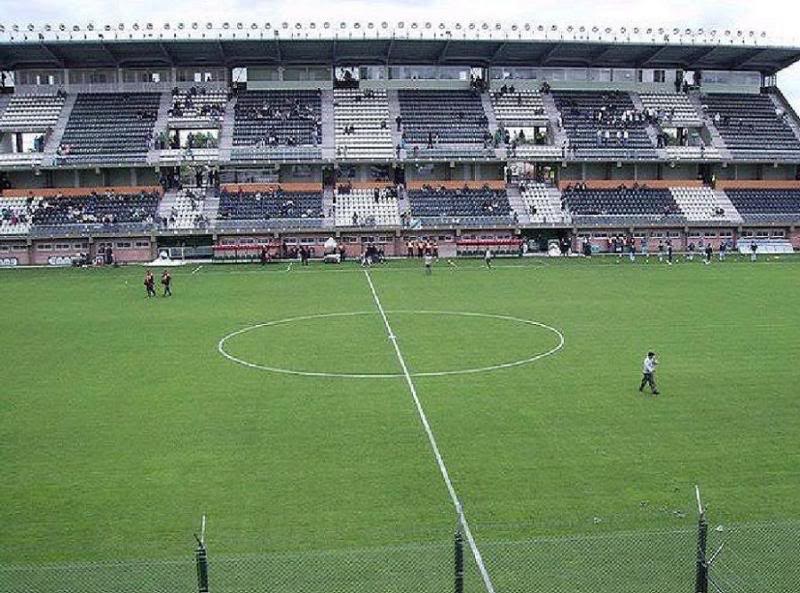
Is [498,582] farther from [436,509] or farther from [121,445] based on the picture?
[121,445]

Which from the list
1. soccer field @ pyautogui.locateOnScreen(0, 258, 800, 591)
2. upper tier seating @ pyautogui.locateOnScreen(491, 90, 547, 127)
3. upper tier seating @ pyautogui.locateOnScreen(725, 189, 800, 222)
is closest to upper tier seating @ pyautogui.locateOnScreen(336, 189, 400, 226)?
upper tier seating @ pyautogui.locateOnScreen(491, 90, 547, 127)

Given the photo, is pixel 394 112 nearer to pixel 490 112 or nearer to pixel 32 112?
A: pixel 490 112

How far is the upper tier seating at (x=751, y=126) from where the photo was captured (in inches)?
3034

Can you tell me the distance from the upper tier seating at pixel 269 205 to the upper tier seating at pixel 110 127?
842 cm

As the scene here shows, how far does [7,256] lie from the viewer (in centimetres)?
6625

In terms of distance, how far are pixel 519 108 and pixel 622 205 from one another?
13.9 meters

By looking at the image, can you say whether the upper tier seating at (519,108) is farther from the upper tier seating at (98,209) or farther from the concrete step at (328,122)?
the upper tier seating at (98,209)

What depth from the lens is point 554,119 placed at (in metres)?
78.1

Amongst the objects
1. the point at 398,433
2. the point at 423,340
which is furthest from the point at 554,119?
the point at 398,433

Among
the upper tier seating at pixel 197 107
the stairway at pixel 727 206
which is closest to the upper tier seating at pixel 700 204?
the stairway at pixel 727 206

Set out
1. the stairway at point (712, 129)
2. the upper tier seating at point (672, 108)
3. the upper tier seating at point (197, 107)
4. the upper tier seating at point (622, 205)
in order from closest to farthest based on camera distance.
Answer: the upper tier seating at point (622, 205) < the upper tier seating at point (197, 107) < the stairway at point (712, 129) < the upper tier seating at point (672, 108)

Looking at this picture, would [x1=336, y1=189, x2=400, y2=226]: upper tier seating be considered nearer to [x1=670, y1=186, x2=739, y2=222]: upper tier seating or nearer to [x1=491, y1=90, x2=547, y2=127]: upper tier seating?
[x1=491, y1=90, x2=547, y2=127]: upper tier seating

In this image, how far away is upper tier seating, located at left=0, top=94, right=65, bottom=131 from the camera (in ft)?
244

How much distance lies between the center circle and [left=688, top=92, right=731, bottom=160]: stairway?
4691cm
